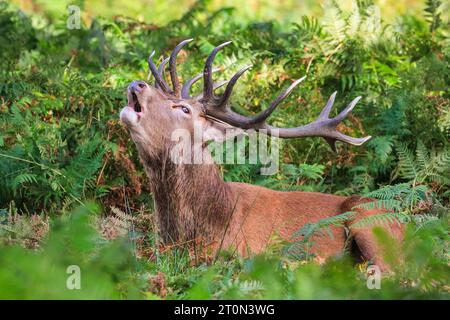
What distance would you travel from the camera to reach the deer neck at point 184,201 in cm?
691

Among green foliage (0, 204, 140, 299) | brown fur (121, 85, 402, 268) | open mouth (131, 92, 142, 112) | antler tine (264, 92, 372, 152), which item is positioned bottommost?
green foliage (0, 204, 140, 299)

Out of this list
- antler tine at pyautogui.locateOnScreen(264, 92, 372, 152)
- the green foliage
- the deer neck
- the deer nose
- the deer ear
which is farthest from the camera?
the deer ear

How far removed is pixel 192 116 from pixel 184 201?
711mm

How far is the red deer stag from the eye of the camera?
6867 mm

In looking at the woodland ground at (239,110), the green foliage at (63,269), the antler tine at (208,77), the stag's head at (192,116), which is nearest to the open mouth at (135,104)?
the stag's head at (192,116)

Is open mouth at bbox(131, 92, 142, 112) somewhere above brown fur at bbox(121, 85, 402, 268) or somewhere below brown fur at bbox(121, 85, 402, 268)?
above

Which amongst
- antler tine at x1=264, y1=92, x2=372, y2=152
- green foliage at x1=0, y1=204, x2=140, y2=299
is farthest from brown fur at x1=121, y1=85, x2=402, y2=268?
green foliage at x1=0, y1=204, x2=140, y2=299

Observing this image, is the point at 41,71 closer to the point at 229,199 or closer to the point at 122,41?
the point at 122,41

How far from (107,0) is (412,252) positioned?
12031 mm

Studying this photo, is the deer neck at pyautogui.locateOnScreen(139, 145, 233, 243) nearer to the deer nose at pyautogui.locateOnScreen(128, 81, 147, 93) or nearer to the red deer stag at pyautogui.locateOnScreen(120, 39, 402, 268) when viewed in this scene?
the red deer stag at pyautogui.locateOnScreen(120, 39, 402, 268)

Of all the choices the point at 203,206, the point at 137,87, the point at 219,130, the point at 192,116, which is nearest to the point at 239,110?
the point at 219,130

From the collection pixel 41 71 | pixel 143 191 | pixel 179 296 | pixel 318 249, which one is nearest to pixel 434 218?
pixel 318 249

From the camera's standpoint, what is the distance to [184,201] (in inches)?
274

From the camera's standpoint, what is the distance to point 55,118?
8.65 m
